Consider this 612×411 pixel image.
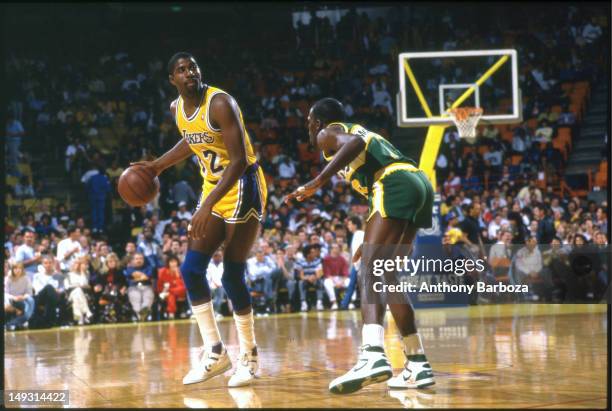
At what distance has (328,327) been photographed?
9758 millimetres

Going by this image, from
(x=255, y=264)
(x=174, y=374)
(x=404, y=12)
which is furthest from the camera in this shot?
(x=404, y=12)

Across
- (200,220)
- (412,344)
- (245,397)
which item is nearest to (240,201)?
(200,220)

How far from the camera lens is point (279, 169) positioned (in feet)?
59.0

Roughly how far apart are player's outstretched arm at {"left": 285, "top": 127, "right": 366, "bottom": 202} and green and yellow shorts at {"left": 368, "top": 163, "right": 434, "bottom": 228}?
257mm

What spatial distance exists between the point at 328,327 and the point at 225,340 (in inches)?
60.5

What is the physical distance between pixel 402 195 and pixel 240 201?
107 cm

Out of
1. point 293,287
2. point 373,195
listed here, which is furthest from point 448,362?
point 293,287

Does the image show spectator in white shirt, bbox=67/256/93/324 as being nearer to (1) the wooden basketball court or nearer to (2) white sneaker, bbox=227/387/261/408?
(1) the wooden basketball court

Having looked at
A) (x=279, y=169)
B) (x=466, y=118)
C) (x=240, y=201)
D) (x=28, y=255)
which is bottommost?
(x=28, y=255)

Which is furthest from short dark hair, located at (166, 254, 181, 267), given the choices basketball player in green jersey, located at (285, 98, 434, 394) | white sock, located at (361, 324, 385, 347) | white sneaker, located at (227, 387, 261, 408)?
white sock, located at (361, 324, 385, 347)

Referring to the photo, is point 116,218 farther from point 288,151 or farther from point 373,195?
point 373,195

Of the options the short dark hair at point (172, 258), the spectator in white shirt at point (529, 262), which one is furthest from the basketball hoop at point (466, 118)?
the short dark hair at point (172, 258)

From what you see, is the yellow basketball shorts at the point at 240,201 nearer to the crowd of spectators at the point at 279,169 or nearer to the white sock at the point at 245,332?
the white sock at the point at 245,332

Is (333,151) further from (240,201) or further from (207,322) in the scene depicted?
(207,322)
